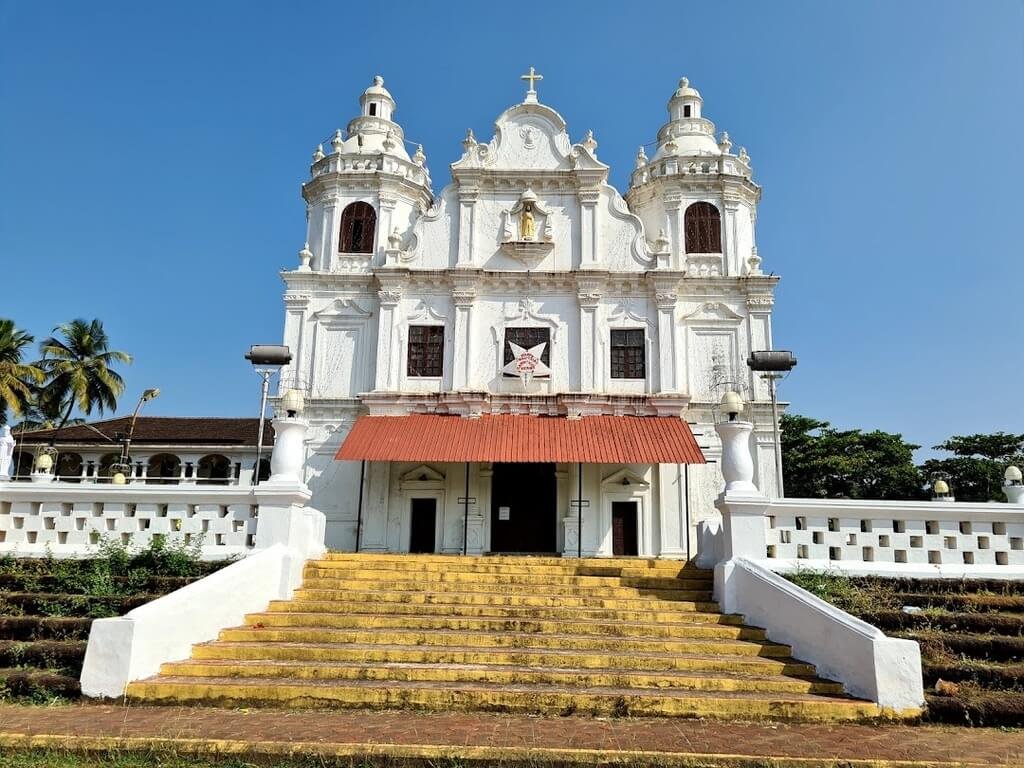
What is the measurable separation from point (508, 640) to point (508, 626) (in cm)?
48

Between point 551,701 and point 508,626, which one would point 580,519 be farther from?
point 551,701

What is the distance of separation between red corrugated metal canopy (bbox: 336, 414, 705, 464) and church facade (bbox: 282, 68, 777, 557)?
0.05 m

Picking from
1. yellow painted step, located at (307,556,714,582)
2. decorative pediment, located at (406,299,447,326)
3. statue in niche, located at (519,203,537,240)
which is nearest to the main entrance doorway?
decorative pediment, located at (406,299,447,326)

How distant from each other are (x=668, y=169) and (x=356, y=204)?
30.5ft

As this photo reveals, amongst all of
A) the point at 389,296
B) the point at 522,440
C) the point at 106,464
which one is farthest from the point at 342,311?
the point at 106,464

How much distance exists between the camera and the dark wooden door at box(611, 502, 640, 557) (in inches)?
679

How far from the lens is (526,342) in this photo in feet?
61.1

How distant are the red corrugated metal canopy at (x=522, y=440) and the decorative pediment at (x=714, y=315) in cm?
332

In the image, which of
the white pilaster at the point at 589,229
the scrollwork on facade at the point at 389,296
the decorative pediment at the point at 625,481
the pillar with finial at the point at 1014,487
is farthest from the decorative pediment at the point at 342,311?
the pillar with finial at the point at 1014,487

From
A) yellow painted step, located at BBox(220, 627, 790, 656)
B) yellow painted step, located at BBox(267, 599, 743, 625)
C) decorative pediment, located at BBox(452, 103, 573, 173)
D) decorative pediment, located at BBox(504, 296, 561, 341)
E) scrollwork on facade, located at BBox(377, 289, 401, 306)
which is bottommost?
yellow painted step, located at BBox(220, 627, 790, 656)

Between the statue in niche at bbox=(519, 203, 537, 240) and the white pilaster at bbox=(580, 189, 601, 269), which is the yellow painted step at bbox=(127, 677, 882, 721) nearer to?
the white pilaster at bbox=(580, 189, 601, 269)

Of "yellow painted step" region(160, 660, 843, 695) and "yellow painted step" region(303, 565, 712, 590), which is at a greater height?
"yellow painted step" region(303, 565, 712, 590)

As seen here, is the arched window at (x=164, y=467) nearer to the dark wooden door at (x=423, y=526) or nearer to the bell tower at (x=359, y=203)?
the bell tower at (x=359, y=203)

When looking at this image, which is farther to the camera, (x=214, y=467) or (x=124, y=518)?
(x=214, y=467)
